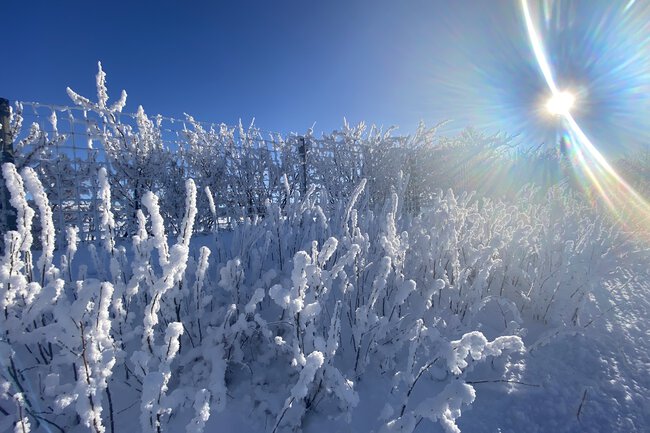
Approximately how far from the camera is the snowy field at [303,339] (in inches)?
47.7

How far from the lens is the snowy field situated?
1.21 metres

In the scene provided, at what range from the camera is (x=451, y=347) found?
4.22 feet

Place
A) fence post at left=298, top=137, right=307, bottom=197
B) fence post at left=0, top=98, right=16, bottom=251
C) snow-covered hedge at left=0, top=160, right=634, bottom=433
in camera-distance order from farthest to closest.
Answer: fence post at left=298, top=137, right=307, bottom=197
fence post at left=0, top=98, right=16, bottom=251
snow-covered hedge at left=0, top=160, right=634, bottom=433

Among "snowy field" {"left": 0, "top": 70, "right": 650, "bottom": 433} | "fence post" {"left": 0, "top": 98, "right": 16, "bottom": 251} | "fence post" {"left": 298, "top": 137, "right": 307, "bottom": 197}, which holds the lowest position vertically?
"snowy field" {"left": 0, "top": 70, "right": 650, "bottom": 433}

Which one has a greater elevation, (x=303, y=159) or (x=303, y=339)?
(x=303, y=159)

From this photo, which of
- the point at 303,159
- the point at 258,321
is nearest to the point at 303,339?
the point at 258,321

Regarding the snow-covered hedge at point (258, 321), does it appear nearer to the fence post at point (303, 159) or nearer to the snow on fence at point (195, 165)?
the snow on fence at point (195, 165)

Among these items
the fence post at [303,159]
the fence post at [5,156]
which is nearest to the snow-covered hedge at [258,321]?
the fence post at [5,156]

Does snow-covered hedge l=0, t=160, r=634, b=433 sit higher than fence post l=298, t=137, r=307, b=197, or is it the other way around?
fence post l=298, t=137, r=307, b=197

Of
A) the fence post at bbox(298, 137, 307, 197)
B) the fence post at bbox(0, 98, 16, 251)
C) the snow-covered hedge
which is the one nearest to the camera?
the snow-covered hedge

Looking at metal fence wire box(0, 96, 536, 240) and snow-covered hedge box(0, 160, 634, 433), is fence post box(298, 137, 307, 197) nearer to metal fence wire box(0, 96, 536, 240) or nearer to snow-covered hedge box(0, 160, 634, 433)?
metal fence wire box(0, 96, 536, 240)

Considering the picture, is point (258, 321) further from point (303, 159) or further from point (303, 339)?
point (303, 159)

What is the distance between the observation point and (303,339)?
1.57 meters

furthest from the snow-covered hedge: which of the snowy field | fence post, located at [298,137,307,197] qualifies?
fence post, located at [298,137,307,197]
